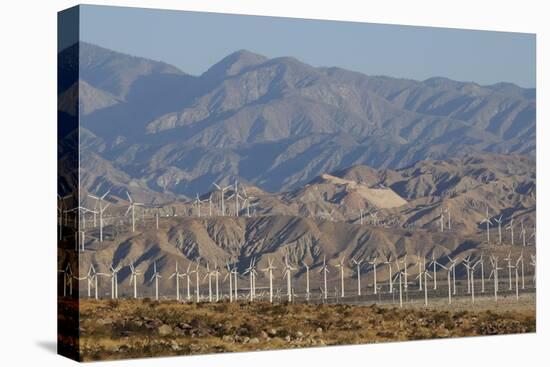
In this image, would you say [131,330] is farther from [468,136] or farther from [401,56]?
[468,136]

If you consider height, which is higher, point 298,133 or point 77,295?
point 298,133

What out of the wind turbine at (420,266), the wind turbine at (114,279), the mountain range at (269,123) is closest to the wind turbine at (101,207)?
the mountain range at (269,123)

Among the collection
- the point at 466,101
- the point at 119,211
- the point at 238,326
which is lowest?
the point at 238,326

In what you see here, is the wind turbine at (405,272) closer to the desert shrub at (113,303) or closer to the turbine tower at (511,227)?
the turbine tower at (511,227)

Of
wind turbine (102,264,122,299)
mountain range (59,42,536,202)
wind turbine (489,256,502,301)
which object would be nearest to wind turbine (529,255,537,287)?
wind turbine (489,256,502,301)

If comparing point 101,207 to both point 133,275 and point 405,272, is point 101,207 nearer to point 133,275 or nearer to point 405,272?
point 133,275

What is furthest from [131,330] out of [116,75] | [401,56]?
[401,56]
